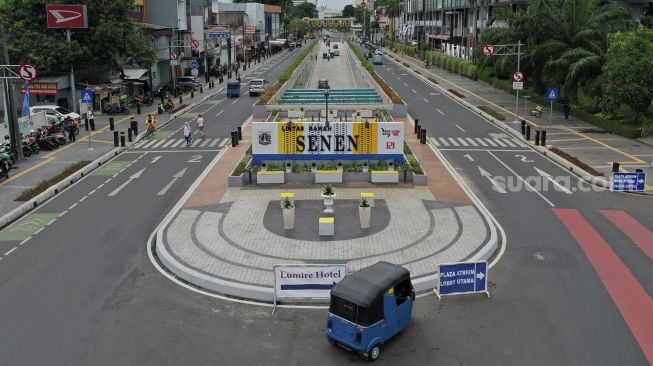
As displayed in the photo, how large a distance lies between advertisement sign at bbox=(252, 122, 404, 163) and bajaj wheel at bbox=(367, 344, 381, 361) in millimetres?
19531

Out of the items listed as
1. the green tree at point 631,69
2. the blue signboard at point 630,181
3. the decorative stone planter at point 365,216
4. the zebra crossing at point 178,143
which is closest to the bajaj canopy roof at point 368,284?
the decorative stone planter at point 365,216

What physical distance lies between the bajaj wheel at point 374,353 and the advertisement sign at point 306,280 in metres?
3.21

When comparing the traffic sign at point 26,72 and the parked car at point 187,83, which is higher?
the traffic sign at point 26,72

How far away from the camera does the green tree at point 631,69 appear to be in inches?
1668

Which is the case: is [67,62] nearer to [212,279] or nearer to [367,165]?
[367,165]

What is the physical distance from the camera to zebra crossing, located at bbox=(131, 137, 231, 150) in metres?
44.5

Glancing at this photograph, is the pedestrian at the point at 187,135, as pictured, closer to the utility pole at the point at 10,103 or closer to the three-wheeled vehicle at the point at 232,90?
the utility pole at the point at 10,103

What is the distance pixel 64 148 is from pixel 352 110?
21.8 metres

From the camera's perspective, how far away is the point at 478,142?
45.0 metres

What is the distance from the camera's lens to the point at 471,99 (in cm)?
6725

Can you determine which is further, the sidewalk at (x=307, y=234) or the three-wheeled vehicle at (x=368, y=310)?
the sidewalk at (x=307, y=234)

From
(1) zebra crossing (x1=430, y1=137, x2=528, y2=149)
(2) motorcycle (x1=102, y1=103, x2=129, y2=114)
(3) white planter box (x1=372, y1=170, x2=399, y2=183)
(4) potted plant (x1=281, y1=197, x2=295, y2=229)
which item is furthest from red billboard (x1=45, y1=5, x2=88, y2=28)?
(4) potted plant (x1=281, y1=197, x2=295, y2=229)

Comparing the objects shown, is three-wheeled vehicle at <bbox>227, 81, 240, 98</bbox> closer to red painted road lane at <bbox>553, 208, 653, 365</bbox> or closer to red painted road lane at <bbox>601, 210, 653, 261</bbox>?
red painted road lane at <bbox>553, 208, 653, 365</bbox>

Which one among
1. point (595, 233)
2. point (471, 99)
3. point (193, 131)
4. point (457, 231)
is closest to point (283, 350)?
point (457, 231)
